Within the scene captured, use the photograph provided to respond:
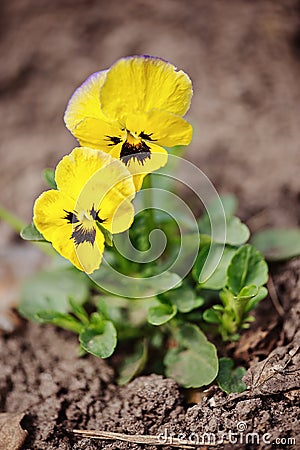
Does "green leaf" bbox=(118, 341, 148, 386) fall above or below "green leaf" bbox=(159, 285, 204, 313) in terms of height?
below

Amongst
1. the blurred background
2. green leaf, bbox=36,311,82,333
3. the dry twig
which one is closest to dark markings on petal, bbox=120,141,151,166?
green leaf, bbox=36,311,82,333

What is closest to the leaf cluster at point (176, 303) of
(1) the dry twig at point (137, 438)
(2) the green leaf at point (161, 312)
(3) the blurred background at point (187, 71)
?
(2) the green leaf at point (161, 312)

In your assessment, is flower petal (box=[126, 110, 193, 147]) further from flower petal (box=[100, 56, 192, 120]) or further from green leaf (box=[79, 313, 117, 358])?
green leaf (box=[79, 313, 117, 358])

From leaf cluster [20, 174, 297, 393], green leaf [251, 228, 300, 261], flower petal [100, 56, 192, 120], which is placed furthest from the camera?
green leaf [251, 228, 300, 261]

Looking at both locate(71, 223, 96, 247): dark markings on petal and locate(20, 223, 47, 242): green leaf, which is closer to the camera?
locate(71, 223, 96, 247): dark markings on petal

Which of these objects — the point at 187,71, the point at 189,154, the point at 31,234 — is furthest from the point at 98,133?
the point at 187,71

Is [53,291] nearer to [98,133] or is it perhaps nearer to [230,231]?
[230,231]

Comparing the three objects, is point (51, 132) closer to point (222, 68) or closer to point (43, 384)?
point (222, 68)
